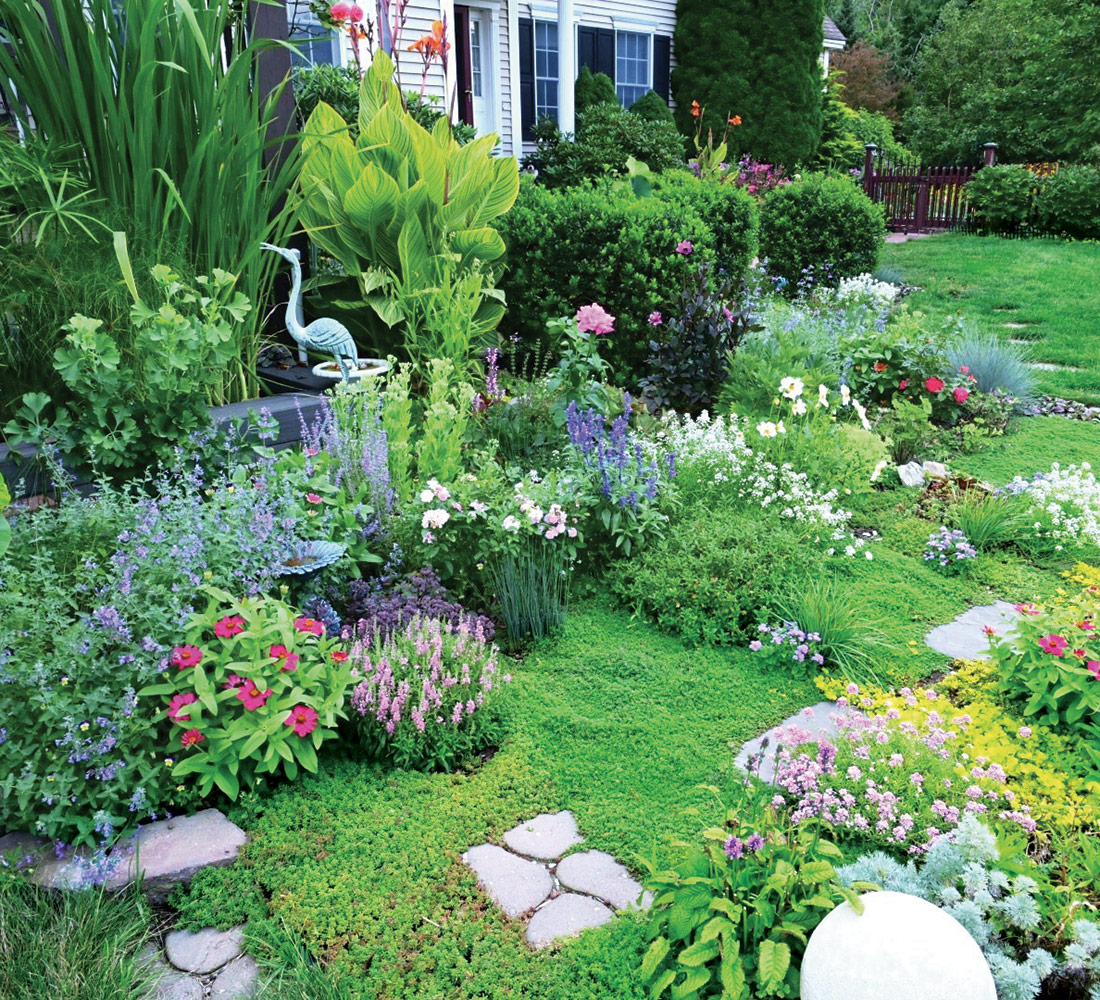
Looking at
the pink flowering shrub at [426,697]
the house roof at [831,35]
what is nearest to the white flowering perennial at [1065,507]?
the pink flowering shrub at [426,697]

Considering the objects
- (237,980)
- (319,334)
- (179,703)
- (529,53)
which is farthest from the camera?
(529,53)

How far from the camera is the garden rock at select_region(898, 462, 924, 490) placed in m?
4.98

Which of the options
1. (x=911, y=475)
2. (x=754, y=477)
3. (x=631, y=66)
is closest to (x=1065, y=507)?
(x=911, y=475)

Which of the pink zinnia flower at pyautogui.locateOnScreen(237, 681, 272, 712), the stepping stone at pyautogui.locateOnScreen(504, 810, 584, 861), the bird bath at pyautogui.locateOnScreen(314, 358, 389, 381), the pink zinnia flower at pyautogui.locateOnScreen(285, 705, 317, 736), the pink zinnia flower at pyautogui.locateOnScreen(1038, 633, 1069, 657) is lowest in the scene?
the stepping stone at pyautogui.locateOnScreen(504, 810, 584, 861)

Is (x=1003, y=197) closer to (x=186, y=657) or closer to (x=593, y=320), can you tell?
(x=593, y=320)

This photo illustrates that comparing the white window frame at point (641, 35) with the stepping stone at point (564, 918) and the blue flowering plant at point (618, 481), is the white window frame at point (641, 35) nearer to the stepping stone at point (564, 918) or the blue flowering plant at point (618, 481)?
the blue flowering plant at point (618, 481)

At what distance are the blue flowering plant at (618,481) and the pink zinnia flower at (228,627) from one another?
1583mm

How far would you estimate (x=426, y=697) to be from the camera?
266cm

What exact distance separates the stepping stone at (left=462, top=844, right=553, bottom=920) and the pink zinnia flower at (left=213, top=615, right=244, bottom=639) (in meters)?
0.90

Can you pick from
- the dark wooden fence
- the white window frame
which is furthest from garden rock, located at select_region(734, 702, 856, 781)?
the dark wooden fence

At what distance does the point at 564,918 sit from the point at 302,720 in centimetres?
89

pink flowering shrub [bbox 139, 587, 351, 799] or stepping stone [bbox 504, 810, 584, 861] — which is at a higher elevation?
pink flowering shrub [bbox 139, 587, 351, 799]

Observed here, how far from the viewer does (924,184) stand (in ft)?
51.9

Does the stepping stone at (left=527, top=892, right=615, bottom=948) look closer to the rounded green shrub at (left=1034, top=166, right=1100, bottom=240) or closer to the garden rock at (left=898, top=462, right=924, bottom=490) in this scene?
the garden rock at (left=898, top=462, right=924, bottom=490)
